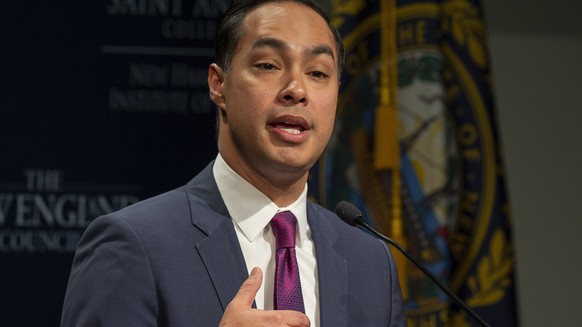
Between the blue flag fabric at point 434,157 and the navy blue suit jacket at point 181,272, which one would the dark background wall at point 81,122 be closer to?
the blue flag fabric at point 434,157

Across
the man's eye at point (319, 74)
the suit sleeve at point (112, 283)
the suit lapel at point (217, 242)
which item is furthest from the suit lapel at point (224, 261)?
the man's eye at point (319, 74)

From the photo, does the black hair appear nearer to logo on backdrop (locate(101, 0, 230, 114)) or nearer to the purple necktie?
the purple necktie

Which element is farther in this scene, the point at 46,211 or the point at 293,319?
the point at 46,211

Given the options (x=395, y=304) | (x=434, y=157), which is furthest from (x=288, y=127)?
(x=434, y=157)

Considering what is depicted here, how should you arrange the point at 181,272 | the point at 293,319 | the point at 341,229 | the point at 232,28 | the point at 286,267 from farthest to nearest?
the point at 341,229
the point at 232,28
the point at 286,267
the point at 181,272
the point at 293,319

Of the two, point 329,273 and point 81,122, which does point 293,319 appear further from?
point 81,122

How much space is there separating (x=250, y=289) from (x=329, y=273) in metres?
0.33

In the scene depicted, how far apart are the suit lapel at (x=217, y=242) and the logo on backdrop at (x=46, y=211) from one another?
164cm

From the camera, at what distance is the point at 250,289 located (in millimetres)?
1804

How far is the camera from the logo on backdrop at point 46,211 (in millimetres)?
3611

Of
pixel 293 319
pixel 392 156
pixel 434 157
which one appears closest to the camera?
pixel 293 319

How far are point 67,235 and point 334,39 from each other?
1.84 m

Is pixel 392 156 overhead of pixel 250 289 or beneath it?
overhead

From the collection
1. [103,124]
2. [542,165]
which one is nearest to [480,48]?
[542,165]
